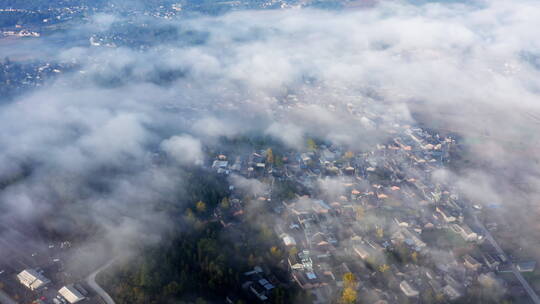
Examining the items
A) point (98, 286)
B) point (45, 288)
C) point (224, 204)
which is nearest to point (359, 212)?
point (224, 204)

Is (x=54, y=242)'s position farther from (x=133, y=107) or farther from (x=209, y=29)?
(x=209, y=29)

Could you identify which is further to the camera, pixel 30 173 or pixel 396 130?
pixel 396 130

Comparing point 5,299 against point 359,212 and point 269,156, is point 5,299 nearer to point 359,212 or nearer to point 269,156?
point 269,156

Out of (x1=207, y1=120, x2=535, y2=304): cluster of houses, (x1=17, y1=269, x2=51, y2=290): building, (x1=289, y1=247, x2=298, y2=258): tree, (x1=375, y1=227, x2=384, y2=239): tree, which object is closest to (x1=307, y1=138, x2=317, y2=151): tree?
(x1=207, y1=120, x2=535, y2=304): cluster of houses

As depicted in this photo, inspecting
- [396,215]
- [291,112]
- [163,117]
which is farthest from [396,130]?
[163,117]

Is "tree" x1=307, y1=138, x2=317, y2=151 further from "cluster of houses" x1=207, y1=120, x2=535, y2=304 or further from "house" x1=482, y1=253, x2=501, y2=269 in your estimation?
"house" x1=482, y1=253, x2=501, y2=269

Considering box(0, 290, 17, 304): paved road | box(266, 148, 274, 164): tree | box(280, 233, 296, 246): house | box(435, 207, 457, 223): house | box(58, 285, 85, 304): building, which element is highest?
box(266, 148, 274, 164): tree
